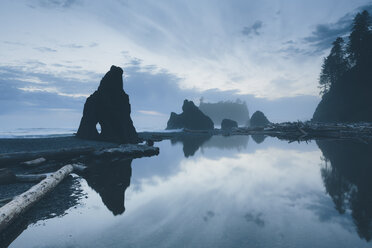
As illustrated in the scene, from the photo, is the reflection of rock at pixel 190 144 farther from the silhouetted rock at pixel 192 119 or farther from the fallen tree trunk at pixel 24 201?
the silhouetted rock at pixel 192 119

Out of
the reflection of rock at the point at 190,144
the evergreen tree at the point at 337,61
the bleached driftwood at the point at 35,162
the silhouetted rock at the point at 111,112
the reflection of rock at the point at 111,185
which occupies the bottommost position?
the reflection of rock at the point at 111,185

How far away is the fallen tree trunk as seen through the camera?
4.31m

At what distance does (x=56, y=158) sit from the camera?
13.2 m

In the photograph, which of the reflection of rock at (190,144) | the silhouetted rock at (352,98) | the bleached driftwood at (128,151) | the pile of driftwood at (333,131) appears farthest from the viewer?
the silhouetted rock at (352,98)

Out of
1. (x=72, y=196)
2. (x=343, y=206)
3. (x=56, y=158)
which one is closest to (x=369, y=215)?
(x=343, y=206)

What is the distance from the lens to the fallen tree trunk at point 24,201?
431 centimetres

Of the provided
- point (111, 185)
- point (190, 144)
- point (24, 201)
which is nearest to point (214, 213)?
point (111, 185)

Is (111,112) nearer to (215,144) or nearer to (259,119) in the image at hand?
(215,144)

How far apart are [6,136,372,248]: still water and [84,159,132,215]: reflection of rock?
4 centimetres

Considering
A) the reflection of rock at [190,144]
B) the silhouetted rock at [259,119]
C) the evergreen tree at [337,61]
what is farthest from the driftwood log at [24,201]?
the silhouetted rock at [259,119]

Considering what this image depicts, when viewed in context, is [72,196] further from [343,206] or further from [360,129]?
[360,129]

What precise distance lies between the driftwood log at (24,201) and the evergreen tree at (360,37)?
5754cm

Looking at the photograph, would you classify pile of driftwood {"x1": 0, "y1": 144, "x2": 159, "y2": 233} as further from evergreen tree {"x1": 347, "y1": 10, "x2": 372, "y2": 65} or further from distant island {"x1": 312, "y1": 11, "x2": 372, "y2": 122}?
evergreen tree {"x1": 347, "y1": 10, "x2": 372, "y2": 65}

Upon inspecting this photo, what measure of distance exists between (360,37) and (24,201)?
63679mm
